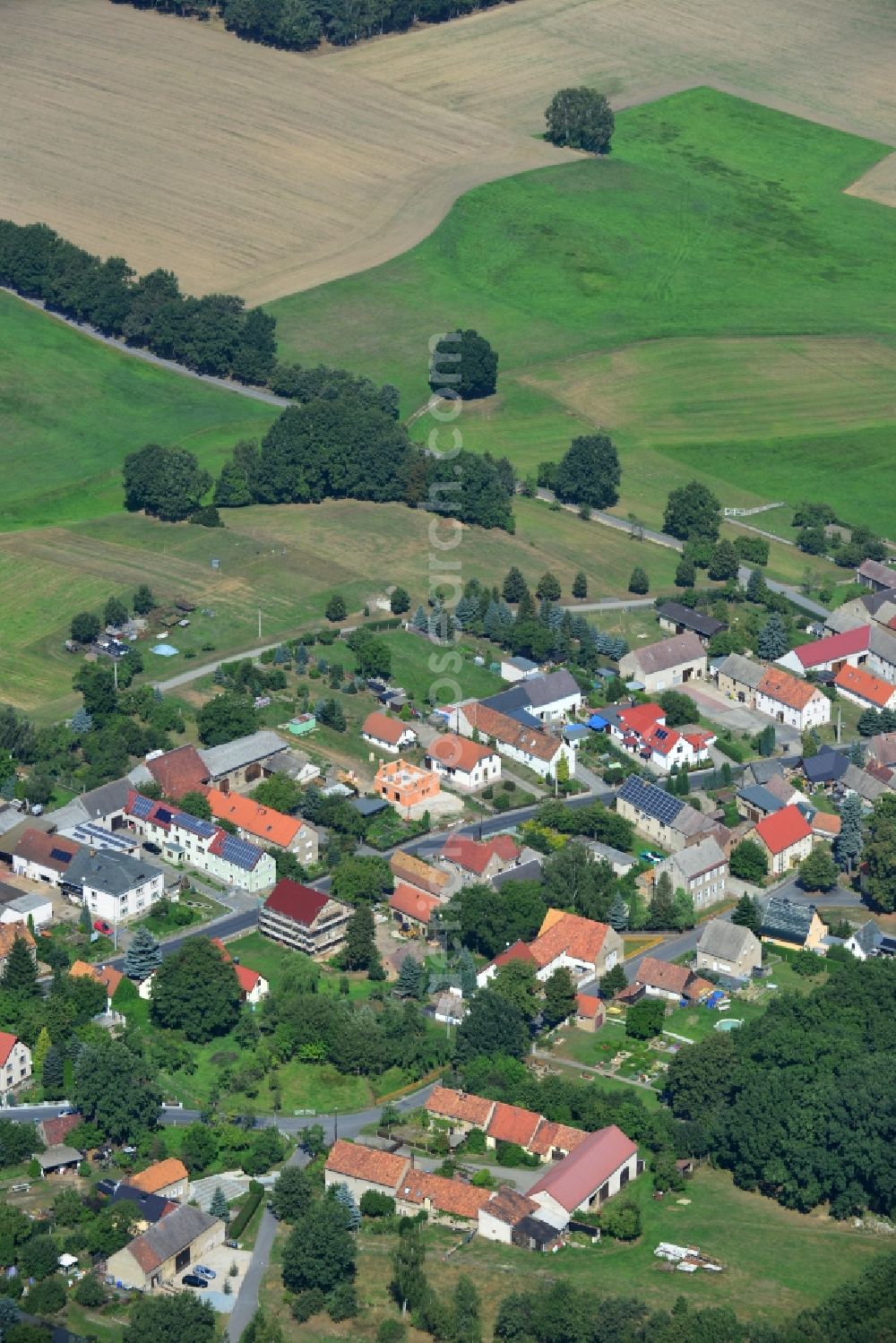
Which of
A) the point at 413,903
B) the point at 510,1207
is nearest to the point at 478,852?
the point at 413,903

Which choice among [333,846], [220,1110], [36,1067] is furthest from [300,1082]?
[333,846]

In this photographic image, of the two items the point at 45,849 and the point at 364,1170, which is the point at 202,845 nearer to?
the point at 45,849

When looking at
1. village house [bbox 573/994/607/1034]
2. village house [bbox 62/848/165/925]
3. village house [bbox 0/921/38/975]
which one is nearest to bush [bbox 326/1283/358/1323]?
village house [bbox 573/994/607/1034]

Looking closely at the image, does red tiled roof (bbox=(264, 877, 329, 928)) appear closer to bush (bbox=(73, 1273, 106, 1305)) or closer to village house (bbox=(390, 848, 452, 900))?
village house (bbox=(390, 848, 452, 900))

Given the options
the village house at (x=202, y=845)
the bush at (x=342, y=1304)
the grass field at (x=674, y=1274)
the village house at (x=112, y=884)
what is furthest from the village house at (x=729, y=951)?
the bush at (x=342, y=1304)

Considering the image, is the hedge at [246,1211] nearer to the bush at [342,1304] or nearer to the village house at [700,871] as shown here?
the bush at [342,1304]

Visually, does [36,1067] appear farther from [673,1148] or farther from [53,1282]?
[673,1148]
